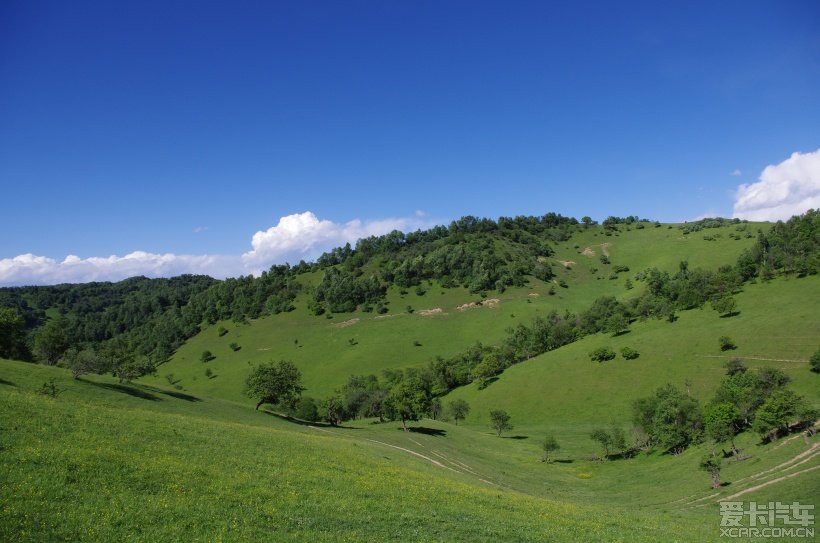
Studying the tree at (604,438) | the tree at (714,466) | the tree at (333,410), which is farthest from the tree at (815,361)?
the tree at (333,410)

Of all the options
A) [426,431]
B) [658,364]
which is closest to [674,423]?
[426,431]

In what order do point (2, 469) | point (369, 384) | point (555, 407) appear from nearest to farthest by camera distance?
1. point (2, 469)
2. point (555, 407)
3. point (369, 384)

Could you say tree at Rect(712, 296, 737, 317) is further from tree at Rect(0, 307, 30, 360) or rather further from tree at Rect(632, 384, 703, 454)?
tree at Rect(0, 307, 30, 360)

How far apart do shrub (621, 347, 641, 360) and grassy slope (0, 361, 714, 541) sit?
303 feet

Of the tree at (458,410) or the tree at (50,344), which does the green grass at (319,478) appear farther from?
the tree at (50,344)

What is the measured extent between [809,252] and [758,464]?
484 ft

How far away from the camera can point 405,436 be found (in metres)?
65.1

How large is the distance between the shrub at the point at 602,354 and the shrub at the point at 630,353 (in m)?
3.51

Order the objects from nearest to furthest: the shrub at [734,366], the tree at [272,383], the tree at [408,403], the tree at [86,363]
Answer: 1. the tree at [86,363]
2. the tree at [272,383]
3. the tree at [408,403]
4. the shrub at [734,366]

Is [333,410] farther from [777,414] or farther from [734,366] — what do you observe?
[734,366]

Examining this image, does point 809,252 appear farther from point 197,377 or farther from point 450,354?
point 197,377

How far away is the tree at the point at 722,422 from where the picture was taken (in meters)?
54.0

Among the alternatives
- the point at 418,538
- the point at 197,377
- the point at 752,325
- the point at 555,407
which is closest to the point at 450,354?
the point at 555,407

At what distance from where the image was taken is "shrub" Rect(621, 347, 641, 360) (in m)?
115
